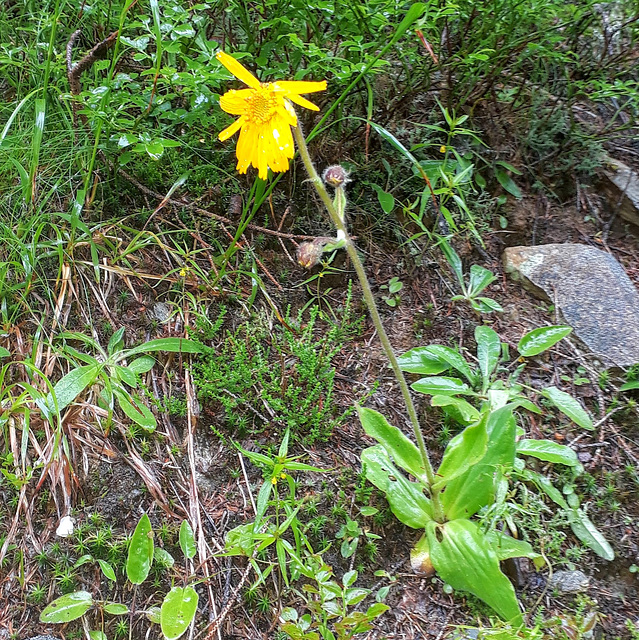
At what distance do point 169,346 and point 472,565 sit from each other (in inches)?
48.0

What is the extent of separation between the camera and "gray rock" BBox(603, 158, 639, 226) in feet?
8.34

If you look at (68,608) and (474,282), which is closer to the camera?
(68,608)

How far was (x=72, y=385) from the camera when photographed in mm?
1755

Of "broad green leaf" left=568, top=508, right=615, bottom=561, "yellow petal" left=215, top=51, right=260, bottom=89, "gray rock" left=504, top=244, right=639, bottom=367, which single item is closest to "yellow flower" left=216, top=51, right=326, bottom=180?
"yellow petal" left=215, top=51, right=260, bottom=89

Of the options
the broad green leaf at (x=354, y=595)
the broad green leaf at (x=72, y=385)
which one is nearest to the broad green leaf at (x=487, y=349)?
the broad green leaf at (x=354, y=595)

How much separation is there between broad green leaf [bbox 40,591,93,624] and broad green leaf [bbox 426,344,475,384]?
1417 mm

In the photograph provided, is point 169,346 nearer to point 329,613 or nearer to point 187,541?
point 187,541

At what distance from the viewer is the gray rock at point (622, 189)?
2.54 meters

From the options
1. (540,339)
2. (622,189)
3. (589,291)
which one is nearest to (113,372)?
(540,339)

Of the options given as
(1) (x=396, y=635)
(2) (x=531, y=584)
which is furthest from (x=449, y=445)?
(1) (x=396, y=635)

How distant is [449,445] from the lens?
1821 mm

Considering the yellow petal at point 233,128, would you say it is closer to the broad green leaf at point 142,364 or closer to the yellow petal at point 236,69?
the yellow petal at point 236,69

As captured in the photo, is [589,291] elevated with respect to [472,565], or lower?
elevated

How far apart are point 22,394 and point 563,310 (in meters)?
2.11
